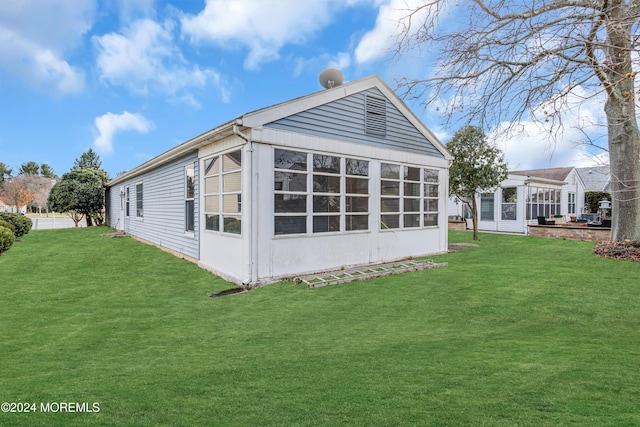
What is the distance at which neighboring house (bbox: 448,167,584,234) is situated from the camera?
1964cm

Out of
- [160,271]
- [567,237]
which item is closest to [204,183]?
[160,271]

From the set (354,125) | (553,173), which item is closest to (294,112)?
(354,125)

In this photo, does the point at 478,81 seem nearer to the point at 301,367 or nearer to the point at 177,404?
the point at 301,367

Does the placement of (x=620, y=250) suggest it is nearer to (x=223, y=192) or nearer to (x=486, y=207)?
(x=486, y=207)

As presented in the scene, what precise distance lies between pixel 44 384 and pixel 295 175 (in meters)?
5.59

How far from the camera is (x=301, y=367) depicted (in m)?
3.16

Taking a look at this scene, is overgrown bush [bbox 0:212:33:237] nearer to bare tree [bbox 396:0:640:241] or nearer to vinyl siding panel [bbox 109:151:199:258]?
vinyl siding panel [bbox 109:151:199:258]

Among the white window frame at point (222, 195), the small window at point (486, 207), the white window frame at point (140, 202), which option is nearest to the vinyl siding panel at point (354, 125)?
the white window frame at point (222, 195)

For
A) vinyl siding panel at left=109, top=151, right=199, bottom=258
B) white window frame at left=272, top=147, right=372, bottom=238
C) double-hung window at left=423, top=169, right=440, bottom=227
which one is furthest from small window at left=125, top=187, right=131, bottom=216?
double-hung window at left=423, top=169, right=440, bottom=227

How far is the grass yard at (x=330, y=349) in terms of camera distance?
2320 millimetres

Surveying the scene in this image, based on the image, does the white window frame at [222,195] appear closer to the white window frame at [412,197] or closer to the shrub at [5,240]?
the white window frame at [412,197]

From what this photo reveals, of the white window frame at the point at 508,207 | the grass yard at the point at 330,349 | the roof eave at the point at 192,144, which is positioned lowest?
the grass yard at the point at 330,349

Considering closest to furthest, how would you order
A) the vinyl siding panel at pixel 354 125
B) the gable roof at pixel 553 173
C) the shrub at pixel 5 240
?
1. the vinyl siding panel at pixel 354 125
2. the shrub at pixel 5 240
3. the gable roof at pixel 553 173

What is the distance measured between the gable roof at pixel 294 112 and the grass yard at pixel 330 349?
11.0 ft
